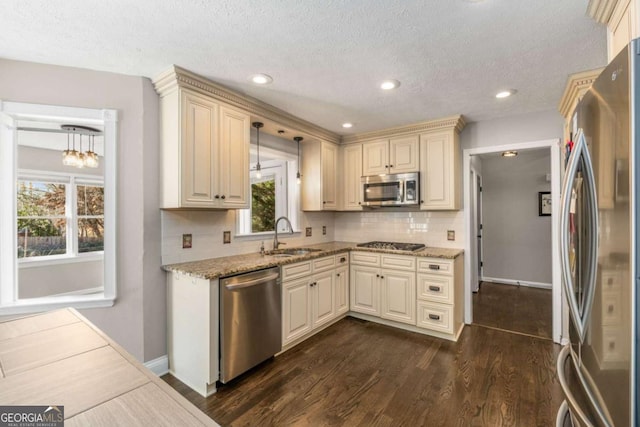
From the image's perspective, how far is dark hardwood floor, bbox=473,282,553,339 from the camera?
3.36m

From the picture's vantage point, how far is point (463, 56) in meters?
1.99

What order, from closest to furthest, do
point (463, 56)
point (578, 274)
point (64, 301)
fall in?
point (578, 274) < point (463, 56) < point (64, 301)

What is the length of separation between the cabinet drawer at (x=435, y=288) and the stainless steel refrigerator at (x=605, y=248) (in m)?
1.92

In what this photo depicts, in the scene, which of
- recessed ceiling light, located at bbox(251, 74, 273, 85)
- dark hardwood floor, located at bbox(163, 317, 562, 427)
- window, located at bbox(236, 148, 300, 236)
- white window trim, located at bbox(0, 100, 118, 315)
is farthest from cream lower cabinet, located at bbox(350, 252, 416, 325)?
white window trim, located at bbox(0, 100, 118, 315)

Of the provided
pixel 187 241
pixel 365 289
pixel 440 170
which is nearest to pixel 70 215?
pixel 187 241

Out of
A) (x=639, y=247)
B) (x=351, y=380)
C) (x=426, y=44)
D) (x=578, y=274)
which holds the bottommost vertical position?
(x=351, y=380)

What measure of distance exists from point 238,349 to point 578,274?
7.03 ft

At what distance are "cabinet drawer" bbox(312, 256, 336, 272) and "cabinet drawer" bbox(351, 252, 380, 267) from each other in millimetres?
358

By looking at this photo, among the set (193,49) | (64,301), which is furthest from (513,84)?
(64,301)

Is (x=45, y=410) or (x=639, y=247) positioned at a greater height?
(x=639, y=247)

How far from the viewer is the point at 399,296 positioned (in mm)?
3283

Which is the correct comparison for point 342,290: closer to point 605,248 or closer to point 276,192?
point 276,192

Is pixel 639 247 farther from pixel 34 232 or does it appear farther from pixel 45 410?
pixel 34 232

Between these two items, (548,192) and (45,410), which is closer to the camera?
(45,410)
